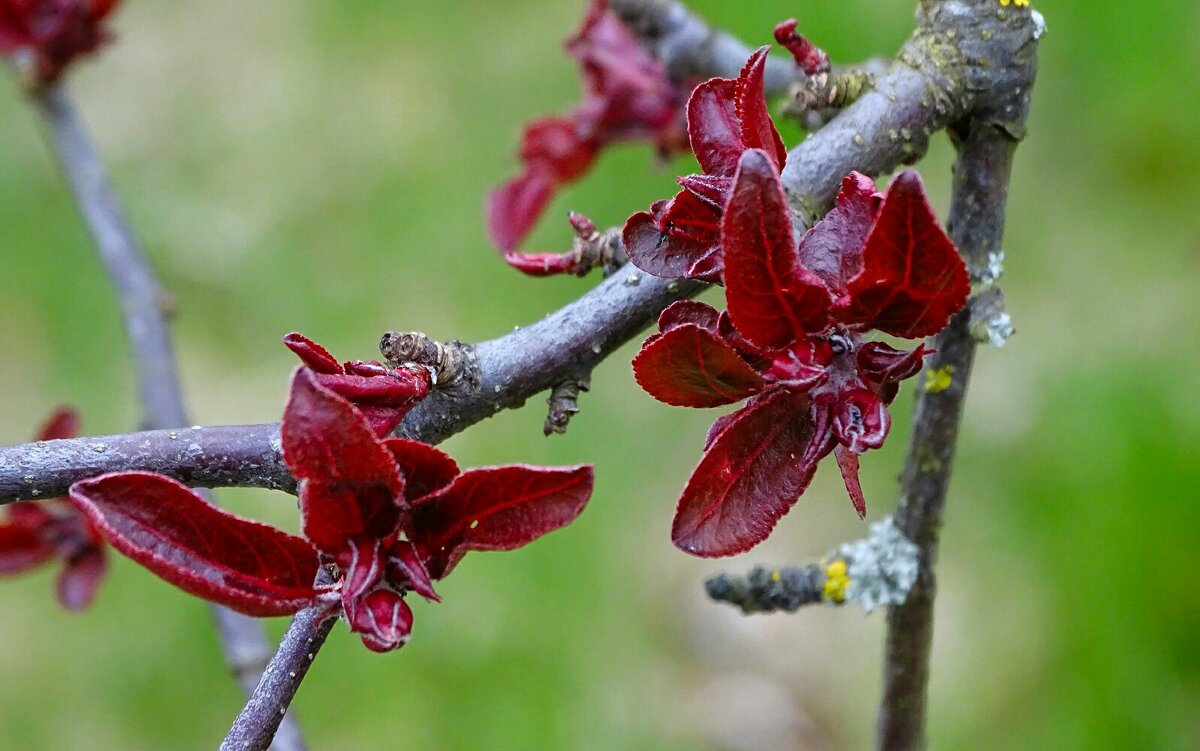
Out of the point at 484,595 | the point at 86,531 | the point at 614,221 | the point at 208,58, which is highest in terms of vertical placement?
the point at 208,58

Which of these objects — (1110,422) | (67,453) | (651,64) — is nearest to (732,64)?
(651,64)

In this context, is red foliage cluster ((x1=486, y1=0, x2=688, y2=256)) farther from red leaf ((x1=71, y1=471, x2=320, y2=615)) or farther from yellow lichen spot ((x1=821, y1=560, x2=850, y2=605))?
red leaf ((x1=71, y1=471, x2=320, y2=615))

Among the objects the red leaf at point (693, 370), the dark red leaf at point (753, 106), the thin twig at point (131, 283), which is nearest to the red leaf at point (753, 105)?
the dark red leaf at point (753, 106)

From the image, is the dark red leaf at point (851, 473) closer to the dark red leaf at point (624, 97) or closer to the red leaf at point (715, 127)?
the red leaf at point (715, 127)

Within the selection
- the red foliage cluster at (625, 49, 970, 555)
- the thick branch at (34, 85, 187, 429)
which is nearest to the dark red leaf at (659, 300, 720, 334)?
the red foliage cluster at (625, 49, 970, 555)

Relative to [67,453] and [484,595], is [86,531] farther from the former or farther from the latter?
[484,595]

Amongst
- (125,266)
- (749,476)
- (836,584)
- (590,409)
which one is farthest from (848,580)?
(590,409)

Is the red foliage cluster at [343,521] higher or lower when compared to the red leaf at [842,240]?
lower
